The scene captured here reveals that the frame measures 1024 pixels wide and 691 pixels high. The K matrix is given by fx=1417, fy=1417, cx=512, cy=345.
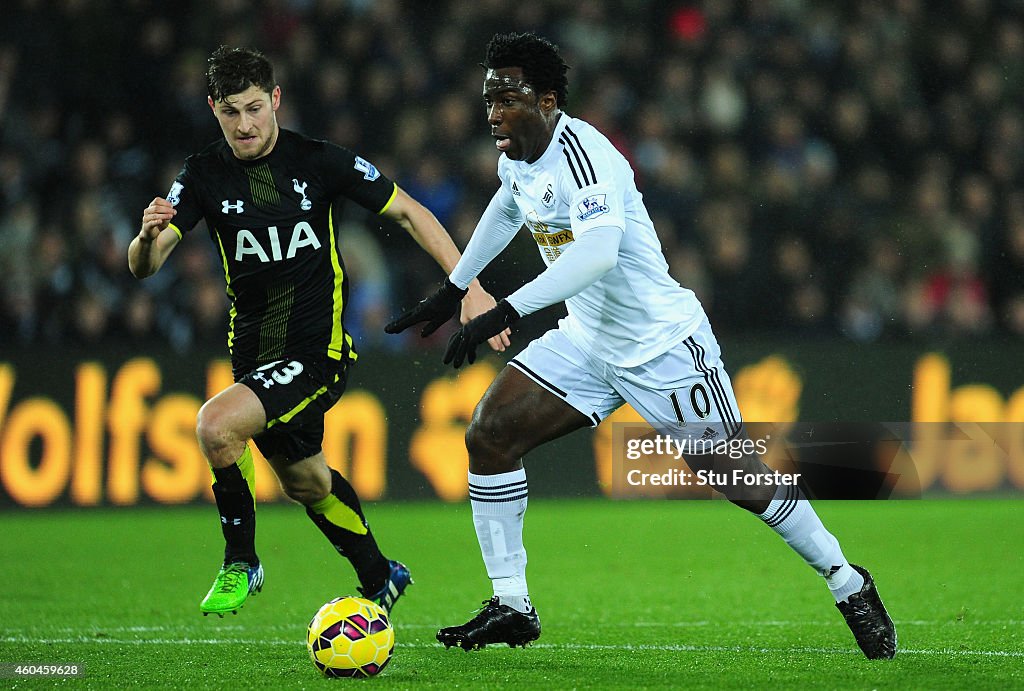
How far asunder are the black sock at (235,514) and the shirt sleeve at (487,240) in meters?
1.10

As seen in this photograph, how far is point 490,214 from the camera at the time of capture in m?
5.34

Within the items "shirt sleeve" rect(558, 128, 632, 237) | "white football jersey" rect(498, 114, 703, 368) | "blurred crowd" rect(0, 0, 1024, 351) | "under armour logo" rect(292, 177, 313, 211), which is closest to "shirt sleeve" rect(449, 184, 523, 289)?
"white football jersey" rect(498, 114, 703, 368)

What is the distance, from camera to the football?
4539 mm

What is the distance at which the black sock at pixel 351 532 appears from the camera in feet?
18.4

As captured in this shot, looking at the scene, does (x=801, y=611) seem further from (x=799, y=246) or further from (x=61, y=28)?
(x=61, y=28)

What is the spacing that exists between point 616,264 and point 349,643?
1.55m

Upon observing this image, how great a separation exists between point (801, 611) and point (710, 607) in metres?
0.40

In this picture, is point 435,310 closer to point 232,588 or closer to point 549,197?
point 549,197

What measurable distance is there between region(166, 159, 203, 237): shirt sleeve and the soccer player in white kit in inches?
38.4

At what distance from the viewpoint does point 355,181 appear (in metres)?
5.54

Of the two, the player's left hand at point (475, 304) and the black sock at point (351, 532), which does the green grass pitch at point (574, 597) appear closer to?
the black sock at point (351, 532)

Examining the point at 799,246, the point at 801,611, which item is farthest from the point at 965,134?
the point at 801,611

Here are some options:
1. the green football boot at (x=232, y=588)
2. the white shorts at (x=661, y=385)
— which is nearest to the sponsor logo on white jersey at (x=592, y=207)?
the white shorts at (x=661, y=385)

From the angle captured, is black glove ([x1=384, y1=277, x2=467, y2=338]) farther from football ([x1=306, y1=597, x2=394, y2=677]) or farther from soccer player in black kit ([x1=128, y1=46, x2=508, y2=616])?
football ([x1=306, y1=597, x2=394, y2=677])
